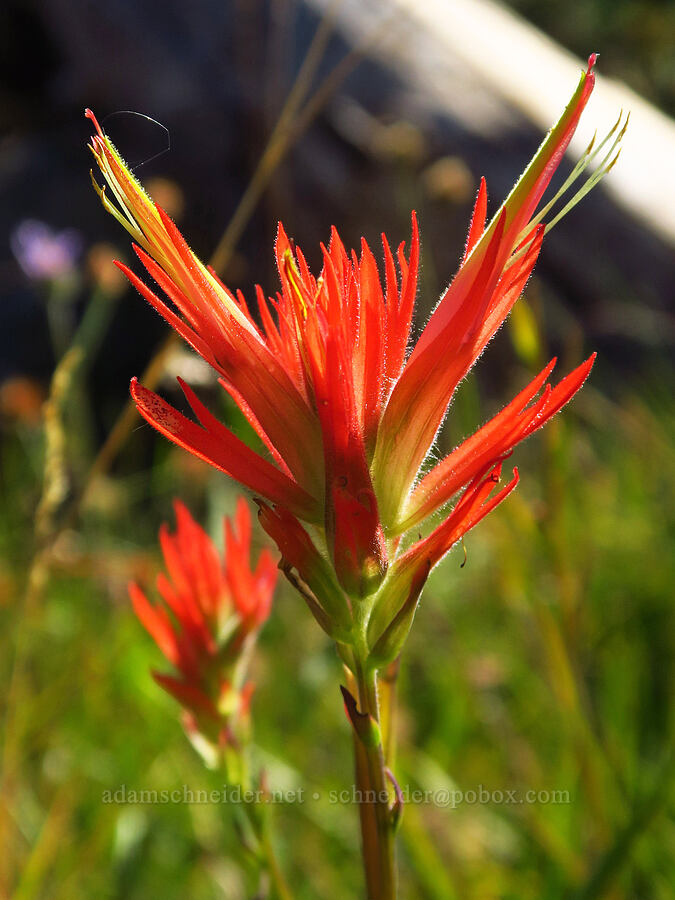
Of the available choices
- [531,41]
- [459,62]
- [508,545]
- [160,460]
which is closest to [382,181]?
[459,62]

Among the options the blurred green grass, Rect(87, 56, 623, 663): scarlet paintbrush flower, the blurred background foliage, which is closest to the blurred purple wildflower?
the blurred background foliage

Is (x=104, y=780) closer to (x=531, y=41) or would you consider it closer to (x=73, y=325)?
(x=73, y=325)

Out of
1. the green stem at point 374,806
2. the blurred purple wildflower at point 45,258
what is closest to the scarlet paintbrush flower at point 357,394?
the green stem at point 374,806

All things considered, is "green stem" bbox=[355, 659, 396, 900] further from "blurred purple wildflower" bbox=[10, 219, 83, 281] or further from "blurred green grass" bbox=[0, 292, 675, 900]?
"blurred purple wildflower" bbox=[10, 219, 83, 281]

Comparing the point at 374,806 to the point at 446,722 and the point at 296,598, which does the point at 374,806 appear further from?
the point at 296,598

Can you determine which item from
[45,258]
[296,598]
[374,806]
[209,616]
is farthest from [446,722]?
[45,258]

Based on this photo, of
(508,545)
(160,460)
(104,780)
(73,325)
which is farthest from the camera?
(73,325)
